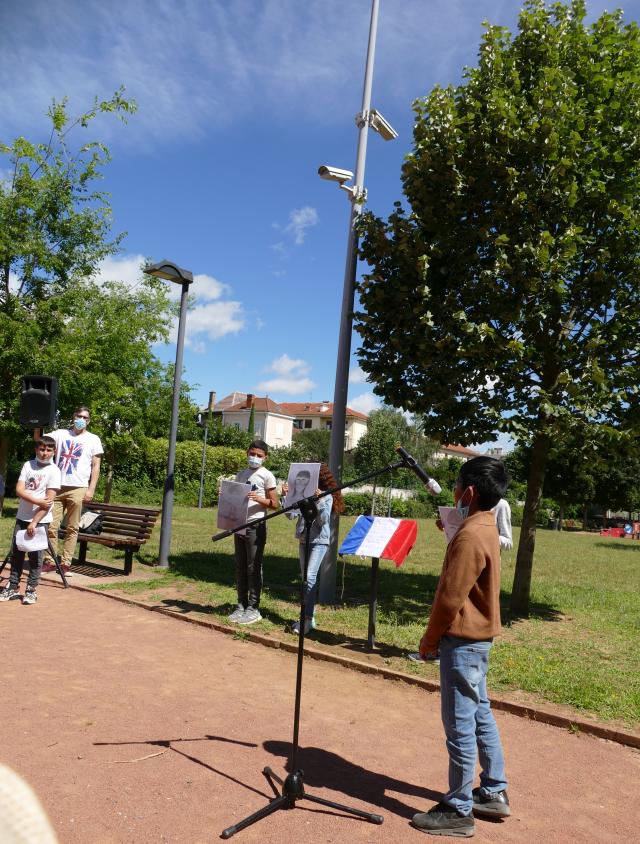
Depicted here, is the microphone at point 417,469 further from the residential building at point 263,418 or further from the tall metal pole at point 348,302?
the residential building at point 263,418

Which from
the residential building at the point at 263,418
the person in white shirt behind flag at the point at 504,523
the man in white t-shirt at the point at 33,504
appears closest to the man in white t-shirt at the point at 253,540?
the man in white t-shirt at the point at 33,504

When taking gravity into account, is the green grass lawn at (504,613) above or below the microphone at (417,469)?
below

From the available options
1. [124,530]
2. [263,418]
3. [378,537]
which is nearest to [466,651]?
[378,537]

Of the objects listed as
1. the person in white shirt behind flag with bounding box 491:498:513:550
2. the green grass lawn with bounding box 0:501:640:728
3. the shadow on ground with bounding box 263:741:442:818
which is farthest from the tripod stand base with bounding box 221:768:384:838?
the person in white shirt behind flag with bounding box 491:498:513:550

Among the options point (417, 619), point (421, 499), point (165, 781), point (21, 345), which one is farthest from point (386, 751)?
point (421, 499)

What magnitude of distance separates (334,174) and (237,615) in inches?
250

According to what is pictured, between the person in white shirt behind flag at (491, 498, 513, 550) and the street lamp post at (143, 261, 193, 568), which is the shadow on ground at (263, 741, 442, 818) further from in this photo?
the street lamp post at (143, 261, 193, 568)

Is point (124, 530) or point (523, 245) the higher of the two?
point (523, 245)

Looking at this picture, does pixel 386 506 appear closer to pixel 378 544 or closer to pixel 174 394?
pixel 174 394

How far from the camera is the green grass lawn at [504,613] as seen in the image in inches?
248

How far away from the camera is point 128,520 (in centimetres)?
1127

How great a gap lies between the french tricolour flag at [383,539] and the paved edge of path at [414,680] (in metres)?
1.06

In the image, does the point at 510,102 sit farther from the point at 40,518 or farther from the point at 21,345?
the point at 21,345

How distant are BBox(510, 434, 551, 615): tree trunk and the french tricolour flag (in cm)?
311
